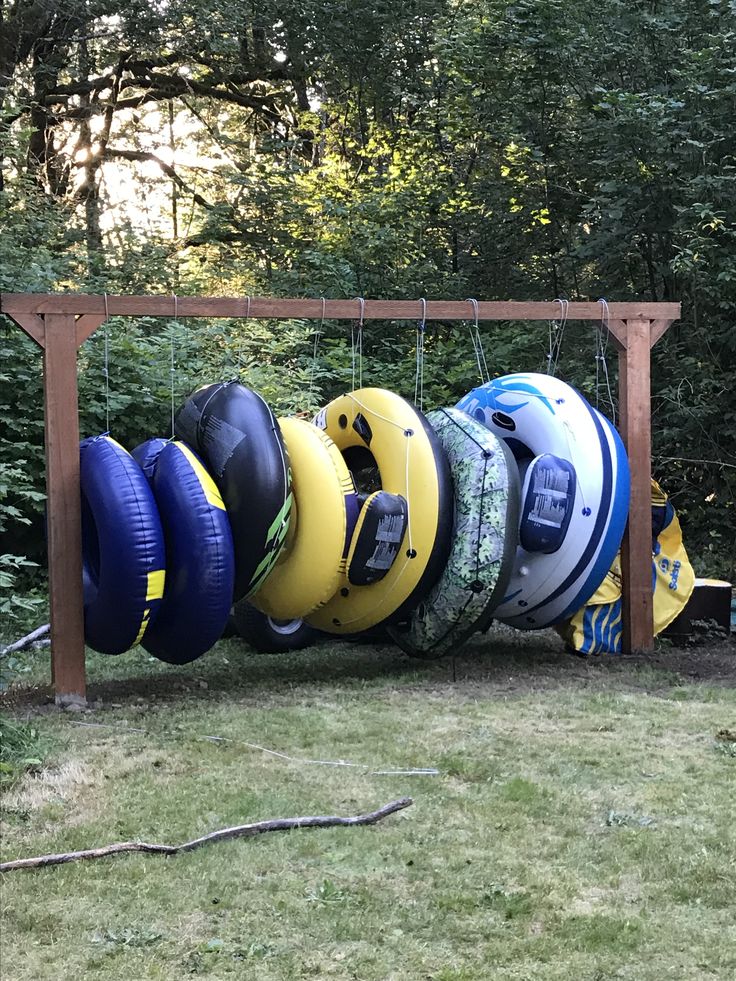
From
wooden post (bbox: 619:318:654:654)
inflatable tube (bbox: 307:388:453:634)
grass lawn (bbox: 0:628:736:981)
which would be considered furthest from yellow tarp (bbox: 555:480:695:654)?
inflatable tube (bbox: 307:388:453:634)

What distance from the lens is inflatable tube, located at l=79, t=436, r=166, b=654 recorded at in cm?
505

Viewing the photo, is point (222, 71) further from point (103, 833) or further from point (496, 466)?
point (103, 833)

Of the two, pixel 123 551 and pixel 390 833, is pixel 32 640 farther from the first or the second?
pixel 390 833

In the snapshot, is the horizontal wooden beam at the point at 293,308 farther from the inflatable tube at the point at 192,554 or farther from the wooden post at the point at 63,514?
the inflatable tube at the point at 192,554

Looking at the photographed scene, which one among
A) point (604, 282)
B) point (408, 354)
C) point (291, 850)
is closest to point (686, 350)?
point (604, 282)

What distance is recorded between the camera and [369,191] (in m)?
12.7

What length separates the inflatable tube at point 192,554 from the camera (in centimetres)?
513

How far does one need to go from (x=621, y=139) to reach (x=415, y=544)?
5.28m

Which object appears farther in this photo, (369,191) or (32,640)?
(369,191)

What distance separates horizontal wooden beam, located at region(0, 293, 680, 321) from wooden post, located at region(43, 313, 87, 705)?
106mm

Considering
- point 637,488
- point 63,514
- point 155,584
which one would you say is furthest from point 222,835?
point 637,488

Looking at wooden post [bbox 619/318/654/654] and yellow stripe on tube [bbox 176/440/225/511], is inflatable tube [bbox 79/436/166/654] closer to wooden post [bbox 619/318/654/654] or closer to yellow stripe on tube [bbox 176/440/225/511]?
yellow stripe on tube [bbox 176/440/225/511]

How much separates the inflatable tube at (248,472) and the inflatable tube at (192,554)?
0.09 m

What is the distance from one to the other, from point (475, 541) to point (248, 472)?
131 cm
